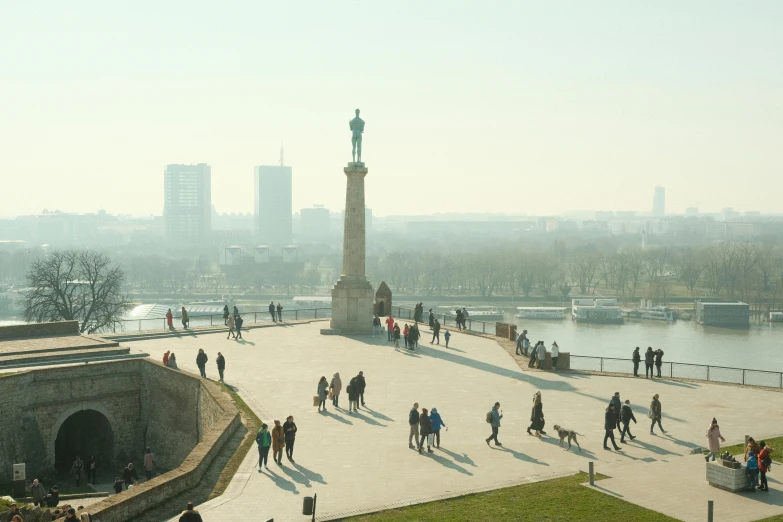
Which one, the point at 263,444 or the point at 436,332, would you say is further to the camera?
the point at 436,332

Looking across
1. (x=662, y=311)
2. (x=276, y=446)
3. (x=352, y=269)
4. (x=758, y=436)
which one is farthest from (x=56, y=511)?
(x=662, y=311)

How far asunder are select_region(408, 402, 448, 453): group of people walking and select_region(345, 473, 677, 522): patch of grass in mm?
2946

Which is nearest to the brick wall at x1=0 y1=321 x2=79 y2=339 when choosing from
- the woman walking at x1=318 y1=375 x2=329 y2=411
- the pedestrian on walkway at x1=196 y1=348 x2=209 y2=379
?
the pedestrian on walkway at x1=196 y1=348 x2=209 y2=379

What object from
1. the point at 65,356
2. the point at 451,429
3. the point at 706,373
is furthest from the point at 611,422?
the point at 65,356

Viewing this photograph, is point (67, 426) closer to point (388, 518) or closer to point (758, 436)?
point (388, 518)

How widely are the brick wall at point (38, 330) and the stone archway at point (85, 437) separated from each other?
447 cm

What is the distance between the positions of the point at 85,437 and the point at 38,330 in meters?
Answer: 5.15

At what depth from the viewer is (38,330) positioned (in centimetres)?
3122

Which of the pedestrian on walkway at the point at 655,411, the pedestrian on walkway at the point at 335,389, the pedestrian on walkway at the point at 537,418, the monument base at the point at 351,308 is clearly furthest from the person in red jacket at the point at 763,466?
the monument base at the point at 351,308

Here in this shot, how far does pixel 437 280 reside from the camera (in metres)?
129

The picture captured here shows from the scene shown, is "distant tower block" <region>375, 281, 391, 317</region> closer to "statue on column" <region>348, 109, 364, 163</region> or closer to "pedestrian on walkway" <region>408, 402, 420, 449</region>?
"statue on column" <region>348, 109, 364, 163</region>

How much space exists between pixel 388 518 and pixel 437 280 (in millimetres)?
114778

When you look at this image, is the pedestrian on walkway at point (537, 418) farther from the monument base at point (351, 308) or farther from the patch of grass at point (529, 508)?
the monument base at point (351, 308)

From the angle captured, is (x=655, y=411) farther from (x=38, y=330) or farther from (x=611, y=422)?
(x=38, y=330)
